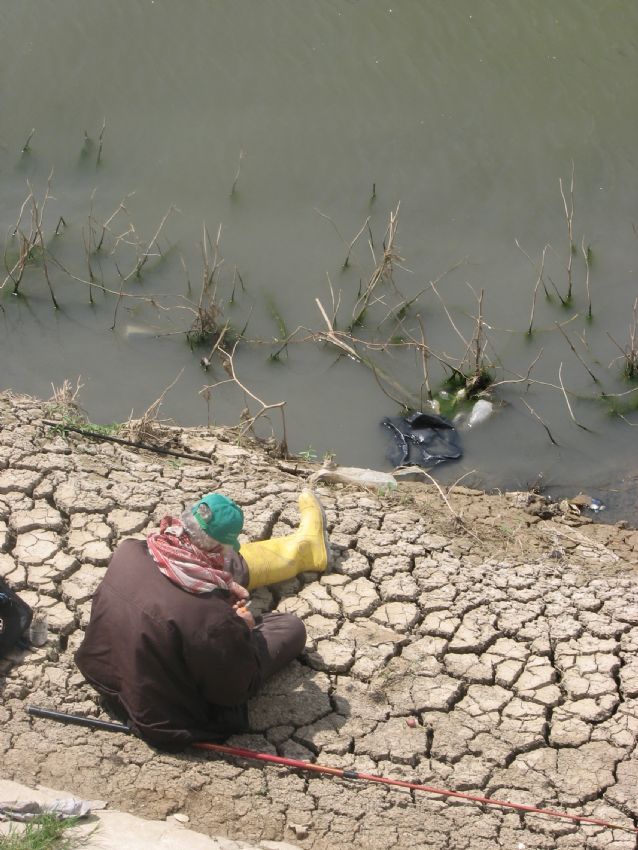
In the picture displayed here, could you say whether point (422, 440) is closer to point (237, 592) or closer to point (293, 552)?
point (293, 552)

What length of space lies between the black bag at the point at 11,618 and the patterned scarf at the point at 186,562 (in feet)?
2.34

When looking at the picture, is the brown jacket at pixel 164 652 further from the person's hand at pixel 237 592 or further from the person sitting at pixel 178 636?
the person's hand at pixel 237 592

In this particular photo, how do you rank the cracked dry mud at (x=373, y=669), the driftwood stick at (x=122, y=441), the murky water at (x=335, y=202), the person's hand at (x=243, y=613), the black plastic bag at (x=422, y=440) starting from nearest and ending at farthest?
the cracked dry mud at (x=373, y=669) < the person's hand at (x=243, y=613) < the driftwood stick at (x=122, y=441) < the black plastic bag at (x=422, y=440) < the murky water at (x=335, y=202)

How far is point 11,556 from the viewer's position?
16.2ft

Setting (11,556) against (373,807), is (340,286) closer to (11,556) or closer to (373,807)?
(11,556)

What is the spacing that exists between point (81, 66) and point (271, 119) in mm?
1645

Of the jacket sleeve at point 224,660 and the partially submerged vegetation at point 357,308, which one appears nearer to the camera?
the jacket sleeve at point 224,660

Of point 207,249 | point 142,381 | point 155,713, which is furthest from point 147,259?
point 155,713

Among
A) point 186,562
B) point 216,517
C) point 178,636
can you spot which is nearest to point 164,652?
point 178,636

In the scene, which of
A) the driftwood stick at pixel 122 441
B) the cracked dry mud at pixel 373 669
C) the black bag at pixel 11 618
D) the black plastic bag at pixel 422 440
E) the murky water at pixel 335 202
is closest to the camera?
the cracked dry mud at pixel 373 669

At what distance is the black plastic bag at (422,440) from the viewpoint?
684 centimetres

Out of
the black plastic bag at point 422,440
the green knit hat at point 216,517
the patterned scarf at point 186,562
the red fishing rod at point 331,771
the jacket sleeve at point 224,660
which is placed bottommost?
the black plastic bag at point 422,440

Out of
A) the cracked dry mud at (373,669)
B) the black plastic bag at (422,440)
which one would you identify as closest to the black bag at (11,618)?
the cracked dry mud at (373,669)

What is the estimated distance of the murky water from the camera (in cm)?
716
